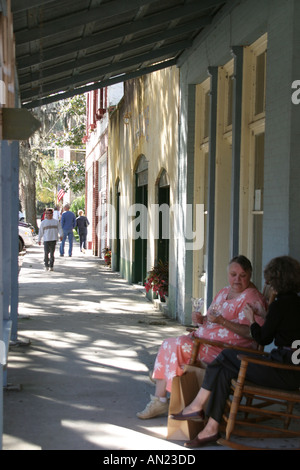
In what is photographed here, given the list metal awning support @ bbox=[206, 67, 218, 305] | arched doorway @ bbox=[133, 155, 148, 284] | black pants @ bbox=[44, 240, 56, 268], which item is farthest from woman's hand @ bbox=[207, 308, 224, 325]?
black pants @ bbox=[44, 240, 56, 268]

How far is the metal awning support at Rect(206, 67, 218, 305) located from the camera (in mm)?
8133

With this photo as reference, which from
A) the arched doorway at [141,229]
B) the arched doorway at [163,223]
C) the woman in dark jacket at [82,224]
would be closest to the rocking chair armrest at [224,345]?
the arched doorway at [163,223]

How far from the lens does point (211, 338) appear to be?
16.7ft

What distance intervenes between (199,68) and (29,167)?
22776 mm

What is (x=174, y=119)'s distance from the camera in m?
10.3

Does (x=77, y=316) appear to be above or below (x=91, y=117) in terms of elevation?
below

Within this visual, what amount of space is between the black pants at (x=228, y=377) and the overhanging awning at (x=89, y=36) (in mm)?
2784

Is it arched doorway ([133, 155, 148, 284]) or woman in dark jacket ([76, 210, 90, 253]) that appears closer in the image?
arched doorway ([133, 155, 148, 284])

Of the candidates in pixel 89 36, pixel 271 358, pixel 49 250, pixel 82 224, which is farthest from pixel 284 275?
pixel 82 224

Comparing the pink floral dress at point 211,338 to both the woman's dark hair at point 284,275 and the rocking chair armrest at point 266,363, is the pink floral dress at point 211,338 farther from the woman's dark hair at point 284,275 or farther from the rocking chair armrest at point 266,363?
the rocking chair armrest at point 266,363

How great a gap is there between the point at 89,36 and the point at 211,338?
12.4 feet

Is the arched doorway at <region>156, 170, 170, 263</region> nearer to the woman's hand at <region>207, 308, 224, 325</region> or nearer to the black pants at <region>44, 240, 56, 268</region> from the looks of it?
the black pants at <region>44, 240, 56, 268</region>

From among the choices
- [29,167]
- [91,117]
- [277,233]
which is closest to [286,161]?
[277,233]

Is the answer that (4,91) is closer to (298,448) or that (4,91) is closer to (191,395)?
(191,395)
